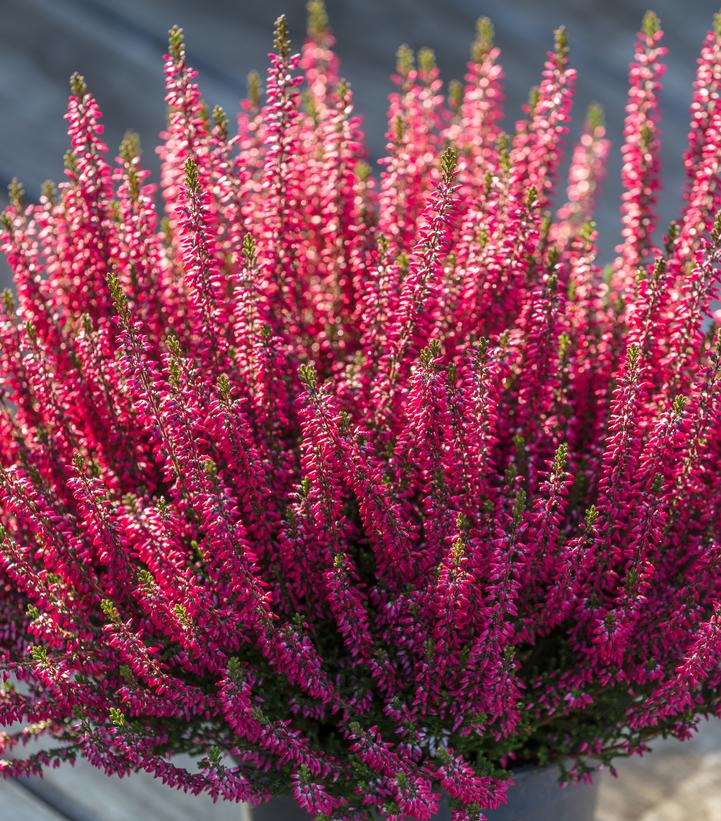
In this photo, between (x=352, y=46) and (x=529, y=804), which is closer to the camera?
(x=529, y=804)

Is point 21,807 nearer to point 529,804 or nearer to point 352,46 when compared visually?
point 529,804

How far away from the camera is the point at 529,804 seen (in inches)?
34.9

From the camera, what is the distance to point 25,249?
0.84 meters

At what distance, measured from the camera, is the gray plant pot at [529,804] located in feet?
2.83

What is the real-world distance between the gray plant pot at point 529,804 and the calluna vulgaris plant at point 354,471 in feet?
0.07

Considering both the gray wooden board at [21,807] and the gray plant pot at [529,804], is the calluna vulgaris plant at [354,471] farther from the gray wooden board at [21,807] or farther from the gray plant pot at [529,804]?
the gray wooden board at [21,807]

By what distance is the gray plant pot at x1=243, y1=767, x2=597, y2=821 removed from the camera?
862mm

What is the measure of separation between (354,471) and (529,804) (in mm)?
330

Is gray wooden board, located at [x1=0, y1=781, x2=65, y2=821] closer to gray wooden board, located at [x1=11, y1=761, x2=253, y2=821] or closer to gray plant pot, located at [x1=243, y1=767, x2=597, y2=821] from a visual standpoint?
gray wooden board, located at [x1=11, y1=761, x2=253, y2=821]

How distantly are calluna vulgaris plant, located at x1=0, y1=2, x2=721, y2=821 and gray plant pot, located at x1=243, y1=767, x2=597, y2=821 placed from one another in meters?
0.02

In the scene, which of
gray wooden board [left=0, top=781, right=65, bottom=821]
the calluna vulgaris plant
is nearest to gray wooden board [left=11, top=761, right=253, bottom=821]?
gray wooden board [left=0, top=781, right=65, bottom=821]

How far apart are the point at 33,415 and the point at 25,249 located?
4.5 inches

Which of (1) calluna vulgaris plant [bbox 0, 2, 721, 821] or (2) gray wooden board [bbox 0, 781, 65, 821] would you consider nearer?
(1) calluna vulgaris plant [bbox 0, 2, 721, 821]

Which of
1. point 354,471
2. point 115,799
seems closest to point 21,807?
point 115,799
